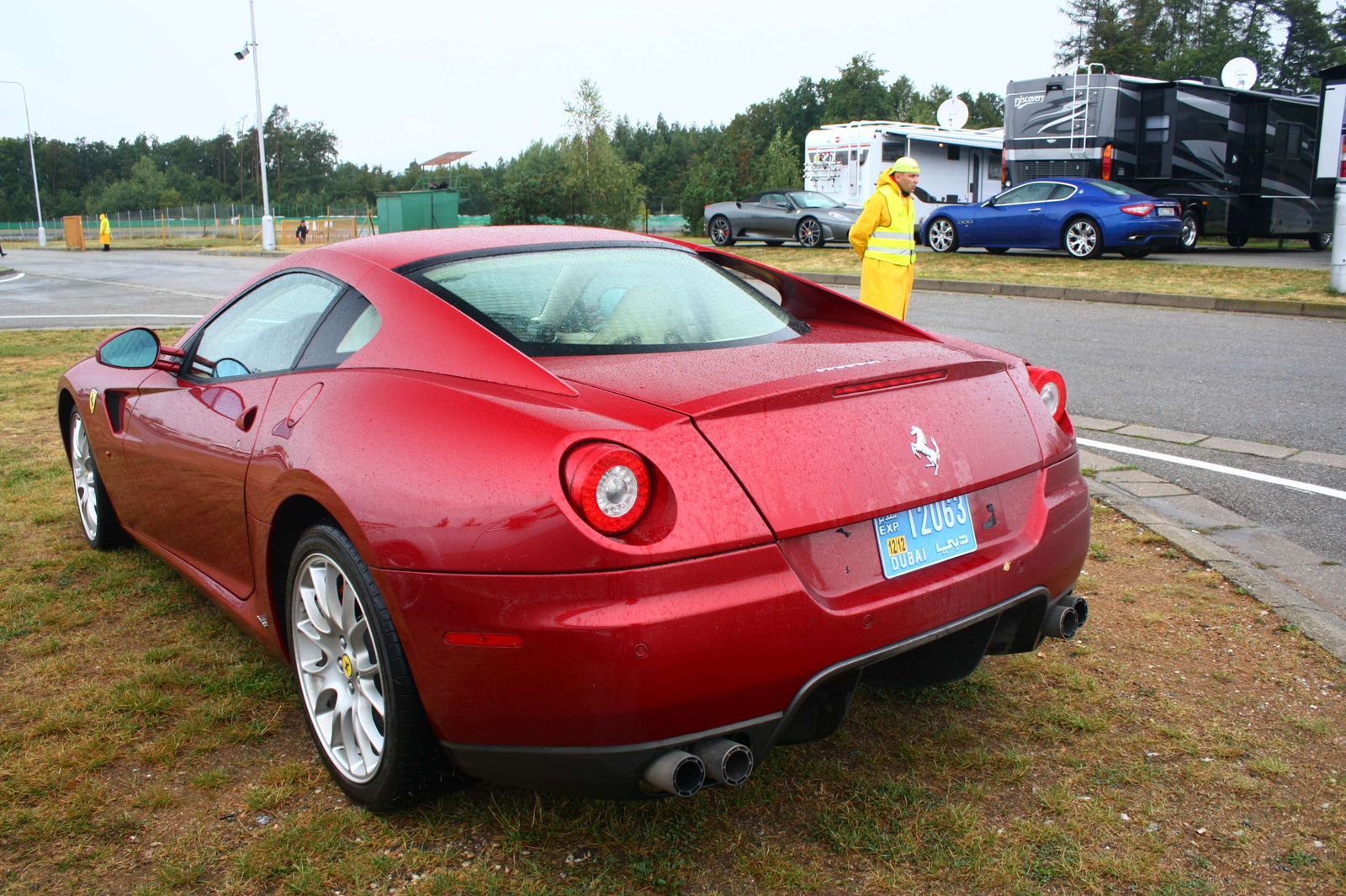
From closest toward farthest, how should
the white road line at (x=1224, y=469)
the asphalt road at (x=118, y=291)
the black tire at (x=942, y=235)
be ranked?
the white road line at (x=1224, y=469), the asphalt road at (x=118, y=291), the black tire at (x=942, y=235)

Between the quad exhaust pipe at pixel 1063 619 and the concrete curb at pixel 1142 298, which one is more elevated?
the concrete curb at pixel 1142 298

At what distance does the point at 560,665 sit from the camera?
2049 mm

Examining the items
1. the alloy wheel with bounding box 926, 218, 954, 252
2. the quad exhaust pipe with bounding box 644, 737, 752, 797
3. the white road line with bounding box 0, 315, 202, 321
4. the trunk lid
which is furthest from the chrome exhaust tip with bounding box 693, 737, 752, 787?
the alloy wheel with bounding box 926, 218, 954, 252

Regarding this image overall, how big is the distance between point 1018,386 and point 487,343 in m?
1.38

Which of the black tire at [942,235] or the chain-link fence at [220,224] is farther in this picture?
the chain-link fence at [220,224]

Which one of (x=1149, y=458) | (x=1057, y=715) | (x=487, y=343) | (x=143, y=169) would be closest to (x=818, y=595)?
(x=487, y=343)

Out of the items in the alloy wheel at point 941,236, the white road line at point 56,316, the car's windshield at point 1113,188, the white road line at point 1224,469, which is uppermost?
the car's windshield at point 1113,188

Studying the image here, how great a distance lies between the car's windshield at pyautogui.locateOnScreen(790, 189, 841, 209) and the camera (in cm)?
2345

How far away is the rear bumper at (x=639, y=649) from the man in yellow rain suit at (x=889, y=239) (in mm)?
7159

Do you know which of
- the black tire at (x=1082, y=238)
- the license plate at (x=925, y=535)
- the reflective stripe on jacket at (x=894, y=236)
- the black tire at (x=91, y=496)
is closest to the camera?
the license plate at (x=925, y=535)

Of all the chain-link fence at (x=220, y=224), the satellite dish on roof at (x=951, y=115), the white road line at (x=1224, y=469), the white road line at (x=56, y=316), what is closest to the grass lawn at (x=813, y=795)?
the white road line at (x=1224, y=469)

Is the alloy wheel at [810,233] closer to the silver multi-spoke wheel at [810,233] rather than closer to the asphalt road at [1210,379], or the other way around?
the silver multi-spoke wheel at [810,233]

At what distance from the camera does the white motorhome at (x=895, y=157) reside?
1031 inches

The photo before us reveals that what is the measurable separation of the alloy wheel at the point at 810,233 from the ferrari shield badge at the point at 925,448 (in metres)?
21.3
